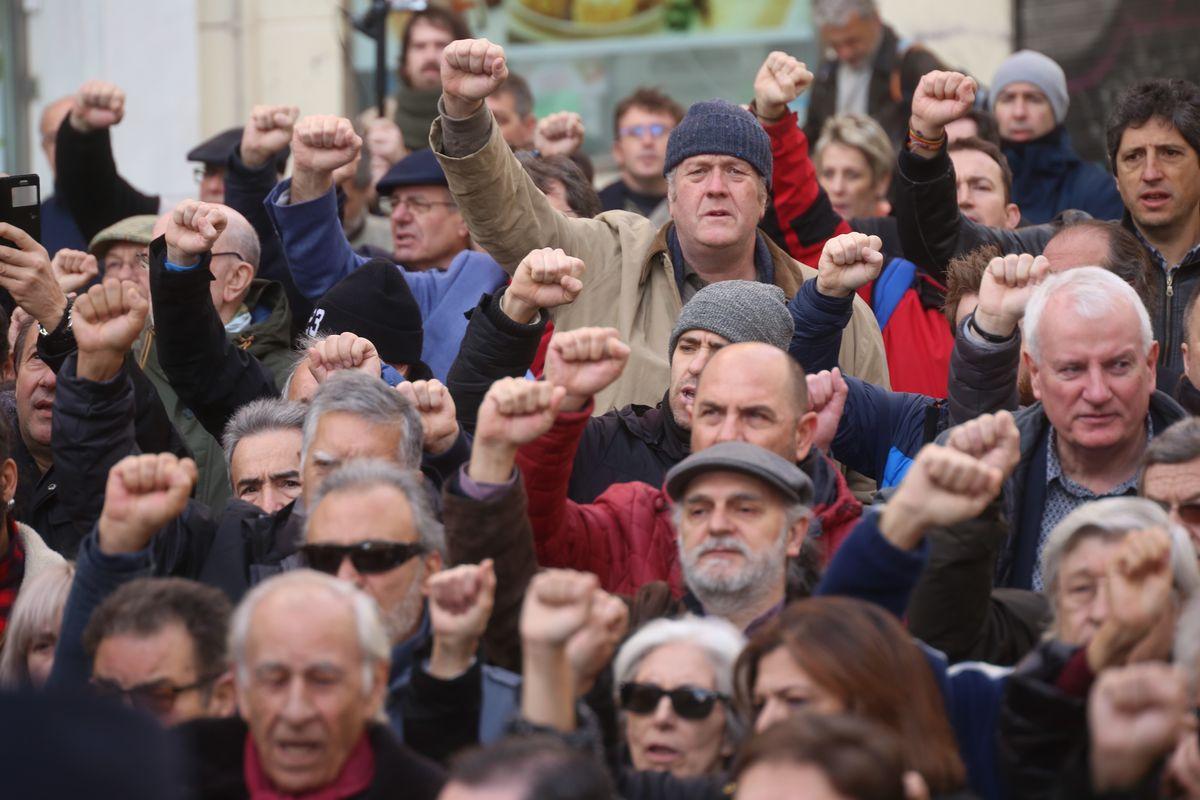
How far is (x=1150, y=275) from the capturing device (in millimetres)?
7031

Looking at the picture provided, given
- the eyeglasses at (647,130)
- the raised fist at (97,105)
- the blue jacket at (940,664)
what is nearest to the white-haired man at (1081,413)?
the blue jacket at (940,664)

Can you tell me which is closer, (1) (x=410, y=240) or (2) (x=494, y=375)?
(2) (x=494, y=375)

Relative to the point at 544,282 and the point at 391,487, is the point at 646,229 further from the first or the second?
the point at 391,487

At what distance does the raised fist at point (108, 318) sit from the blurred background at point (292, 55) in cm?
617

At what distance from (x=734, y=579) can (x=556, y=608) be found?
0.73 meters

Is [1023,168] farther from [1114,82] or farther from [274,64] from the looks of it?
[274,64]

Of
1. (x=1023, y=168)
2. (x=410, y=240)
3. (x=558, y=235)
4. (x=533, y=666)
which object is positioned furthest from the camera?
(x=1023, y=168)

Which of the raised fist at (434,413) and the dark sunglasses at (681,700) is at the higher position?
the raised fist at (434,413)

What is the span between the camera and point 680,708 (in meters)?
4.60

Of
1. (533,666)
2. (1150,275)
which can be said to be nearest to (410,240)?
(1150,275)

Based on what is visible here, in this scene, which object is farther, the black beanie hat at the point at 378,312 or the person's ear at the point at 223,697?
the black beanie hat at the point at 378,312

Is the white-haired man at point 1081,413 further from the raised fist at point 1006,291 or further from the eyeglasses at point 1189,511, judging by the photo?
the eyeglasses at point 1189,511

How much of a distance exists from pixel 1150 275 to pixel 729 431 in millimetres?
2098

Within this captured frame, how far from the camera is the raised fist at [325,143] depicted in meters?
7.18
